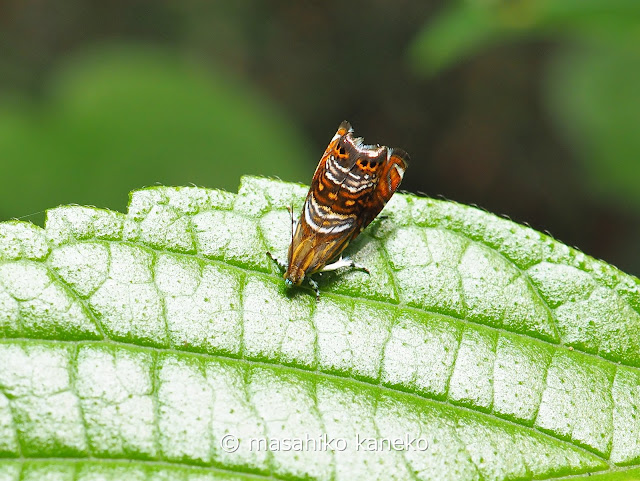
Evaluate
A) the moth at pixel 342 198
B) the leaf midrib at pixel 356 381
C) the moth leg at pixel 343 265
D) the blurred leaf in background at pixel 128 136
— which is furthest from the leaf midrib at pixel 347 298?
the blurred leaf in background at pixel 128 136

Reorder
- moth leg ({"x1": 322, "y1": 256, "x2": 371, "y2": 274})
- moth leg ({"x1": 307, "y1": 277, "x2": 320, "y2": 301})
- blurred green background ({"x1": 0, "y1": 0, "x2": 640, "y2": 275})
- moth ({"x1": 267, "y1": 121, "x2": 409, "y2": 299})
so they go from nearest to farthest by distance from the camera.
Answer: moth leg ({"x1": 307, "y1": 277, "x2": 320, "y2": 301}), moth leg ({"x1": 322, "y1": 256, "x2": 371, "y2": 274}), moth ({"x1": 267, "y1": 121, "x2": 409, "y2": 299}), blurred green background ({"x1": 0, "y1": 0, "x2": 640, "y2": 275})

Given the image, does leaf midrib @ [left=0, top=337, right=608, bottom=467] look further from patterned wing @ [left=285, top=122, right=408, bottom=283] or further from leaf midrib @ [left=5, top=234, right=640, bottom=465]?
patterned wing @ [left=285, top=122, right=408, bottom=283]

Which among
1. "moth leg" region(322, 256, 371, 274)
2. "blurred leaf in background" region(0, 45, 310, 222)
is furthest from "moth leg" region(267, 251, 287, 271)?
"blurred leaf in background" region(0, 45, 310, 222)

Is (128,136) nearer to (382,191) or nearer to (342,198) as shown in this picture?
(342,198)

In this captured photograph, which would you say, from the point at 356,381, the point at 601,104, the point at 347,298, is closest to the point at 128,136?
the point at 347,298

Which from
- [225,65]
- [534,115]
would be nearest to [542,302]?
[534,115]
